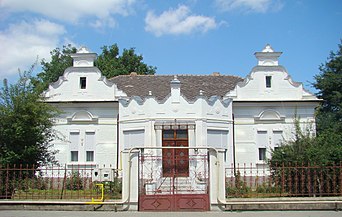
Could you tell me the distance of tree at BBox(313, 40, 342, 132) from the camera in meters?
30.6

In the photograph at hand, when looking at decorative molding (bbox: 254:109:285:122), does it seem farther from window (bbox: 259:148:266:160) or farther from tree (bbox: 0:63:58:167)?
tree (bbox: 0:63:58:167)

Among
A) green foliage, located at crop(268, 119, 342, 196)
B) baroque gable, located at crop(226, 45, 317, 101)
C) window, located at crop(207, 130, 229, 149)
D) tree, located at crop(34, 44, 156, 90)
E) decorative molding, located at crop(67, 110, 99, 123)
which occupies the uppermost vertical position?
tree, located at crop(34, 44, 156, 90)

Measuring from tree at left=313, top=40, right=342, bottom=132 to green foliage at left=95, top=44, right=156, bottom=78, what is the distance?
1836 centimetres

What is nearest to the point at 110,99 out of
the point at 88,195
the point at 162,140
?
the point at 162,140

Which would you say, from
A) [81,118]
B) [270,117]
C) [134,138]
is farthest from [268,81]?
[81,118]

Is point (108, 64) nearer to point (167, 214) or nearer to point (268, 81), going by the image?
point (268, 81)

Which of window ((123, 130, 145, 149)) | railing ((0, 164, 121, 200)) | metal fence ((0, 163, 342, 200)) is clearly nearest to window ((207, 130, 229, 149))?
window ((123, 130, 145, 149))

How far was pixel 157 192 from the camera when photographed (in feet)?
45.2

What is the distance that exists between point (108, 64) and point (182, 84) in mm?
16335

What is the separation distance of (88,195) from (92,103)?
32.7 feet

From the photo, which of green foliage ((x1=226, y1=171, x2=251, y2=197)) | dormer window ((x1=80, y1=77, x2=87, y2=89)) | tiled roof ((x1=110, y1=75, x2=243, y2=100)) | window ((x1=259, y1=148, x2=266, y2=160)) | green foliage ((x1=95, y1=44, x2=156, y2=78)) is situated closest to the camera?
green foliage ((x1=226, y1=171, x2=251, y2=197))

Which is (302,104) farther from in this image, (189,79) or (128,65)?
(128,65)

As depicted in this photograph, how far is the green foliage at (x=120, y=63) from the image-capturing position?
4072cm

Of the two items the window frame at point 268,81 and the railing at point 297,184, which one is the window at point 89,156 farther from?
the window frame at point 268,81
